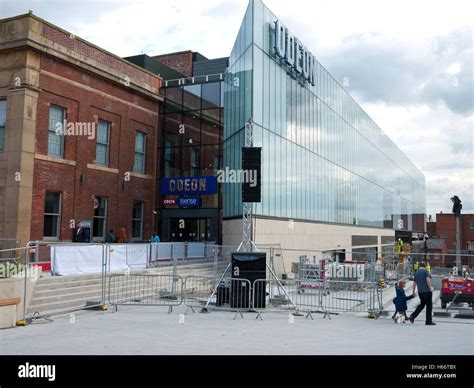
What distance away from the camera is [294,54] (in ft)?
90.9

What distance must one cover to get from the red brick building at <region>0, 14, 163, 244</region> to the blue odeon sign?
7.92m

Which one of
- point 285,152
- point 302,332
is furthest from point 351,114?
point 302,332

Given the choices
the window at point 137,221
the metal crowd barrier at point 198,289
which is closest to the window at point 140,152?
the window at point 137,221

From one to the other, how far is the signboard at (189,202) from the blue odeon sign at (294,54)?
943cm

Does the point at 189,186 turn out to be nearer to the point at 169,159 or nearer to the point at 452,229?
the point at 169,159

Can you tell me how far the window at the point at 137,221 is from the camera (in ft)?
87.4

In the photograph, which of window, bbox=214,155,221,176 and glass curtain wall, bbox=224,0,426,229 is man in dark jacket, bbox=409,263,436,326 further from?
window, bbox=214,155,221,176

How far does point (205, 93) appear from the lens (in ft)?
91.8

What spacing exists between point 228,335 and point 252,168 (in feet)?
22.5

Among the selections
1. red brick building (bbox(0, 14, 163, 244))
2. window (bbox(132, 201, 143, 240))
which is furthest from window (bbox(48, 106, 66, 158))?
window (bbox(132, 201, 143, 240))

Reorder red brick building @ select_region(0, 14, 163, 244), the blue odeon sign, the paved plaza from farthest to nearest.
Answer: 1. the blue odeon sign
2. red brick building @ select_region(0, 14, 163, 244)
3. the paved plaza

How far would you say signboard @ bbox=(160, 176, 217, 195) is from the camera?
1046 inches

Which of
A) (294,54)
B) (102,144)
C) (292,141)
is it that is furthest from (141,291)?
(294,54)
